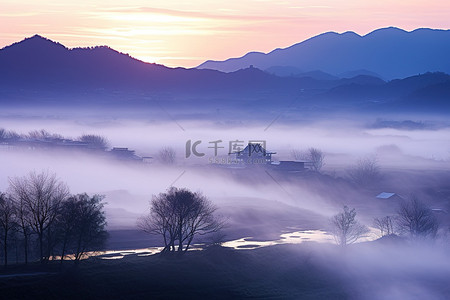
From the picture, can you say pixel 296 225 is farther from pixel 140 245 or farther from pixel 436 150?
pixel 436 150

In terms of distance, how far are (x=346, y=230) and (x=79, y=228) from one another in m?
23.6

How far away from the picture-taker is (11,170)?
346 feet

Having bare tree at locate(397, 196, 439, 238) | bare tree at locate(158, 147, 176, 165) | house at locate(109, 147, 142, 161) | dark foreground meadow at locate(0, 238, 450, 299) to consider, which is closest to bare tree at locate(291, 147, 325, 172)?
bare tree at locate(158, 147, 176, 165)

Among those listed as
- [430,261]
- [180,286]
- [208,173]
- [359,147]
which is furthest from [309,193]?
[359,147]

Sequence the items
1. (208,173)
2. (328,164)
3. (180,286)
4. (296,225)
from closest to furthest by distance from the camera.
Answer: (180,286), (296,225), (208,173), (328,164)

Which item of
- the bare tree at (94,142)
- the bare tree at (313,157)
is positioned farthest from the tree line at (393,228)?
the bare tree at (94,142)

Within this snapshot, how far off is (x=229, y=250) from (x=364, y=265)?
1055cm

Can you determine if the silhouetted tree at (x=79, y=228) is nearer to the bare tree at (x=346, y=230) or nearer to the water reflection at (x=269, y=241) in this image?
the water reflection at (x=269, y=241)

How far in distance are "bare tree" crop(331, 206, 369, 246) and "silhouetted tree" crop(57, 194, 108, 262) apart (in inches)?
841

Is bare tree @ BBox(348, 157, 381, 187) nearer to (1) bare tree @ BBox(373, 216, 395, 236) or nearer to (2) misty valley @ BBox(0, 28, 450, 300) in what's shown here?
(2) misty valley @ BBox(0, 28, 450, 300)

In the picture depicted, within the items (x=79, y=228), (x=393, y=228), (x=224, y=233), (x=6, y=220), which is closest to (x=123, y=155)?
(x=224, y=233)

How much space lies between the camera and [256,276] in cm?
5212

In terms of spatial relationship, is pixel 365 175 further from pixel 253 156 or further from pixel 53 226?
pixel 53 226

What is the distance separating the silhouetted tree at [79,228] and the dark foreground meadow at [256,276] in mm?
1290
